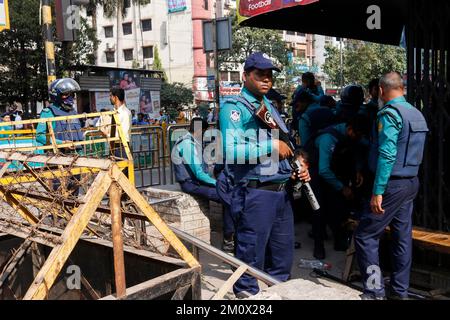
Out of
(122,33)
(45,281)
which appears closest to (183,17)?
(122,33)

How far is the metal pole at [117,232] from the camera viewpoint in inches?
84.2

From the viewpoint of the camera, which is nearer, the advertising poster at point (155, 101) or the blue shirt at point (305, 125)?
the blue shirt at point (305, 125)

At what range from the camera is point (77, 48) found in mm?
28250

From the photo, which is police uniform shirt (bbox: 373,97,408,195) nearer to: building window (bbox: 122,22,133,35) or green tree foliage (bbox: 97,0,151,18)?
green tree foliage (bbox: 97,0,151,18)

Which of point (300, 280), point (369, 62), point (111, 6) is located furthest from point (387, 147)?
point (111, 6)

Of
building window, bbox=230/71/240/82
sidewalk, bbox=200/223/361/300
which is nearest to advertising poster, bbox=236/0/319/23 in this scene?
sidewalk, bbox=200/223/361/300

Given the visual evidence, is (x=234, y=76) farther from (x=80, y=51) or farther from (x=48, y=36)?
(x=48, y=36)

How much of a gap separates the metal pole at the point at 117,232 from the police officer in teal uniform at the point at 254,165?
1.13m

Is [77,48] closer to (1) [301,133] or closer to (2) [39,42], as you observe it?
(2) [39,42]

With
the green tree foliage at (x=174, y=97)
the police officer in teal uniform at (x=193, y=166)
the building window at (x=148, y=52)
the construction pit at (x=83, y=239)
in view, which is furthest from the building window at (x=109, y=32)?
the construction pit at (x=83, y=239)

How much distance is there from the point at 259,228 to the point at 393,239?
3.68ft

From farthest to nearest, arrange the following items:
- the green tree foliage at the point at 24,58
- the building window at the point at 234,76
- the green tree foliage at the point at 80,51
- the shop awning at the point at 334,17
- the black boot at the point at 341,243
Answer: the building window at the point at 234,76 < the green tree foliage at the point at 80,51 < the green tree foliage at the point at 24,58 < the black boot at the point at 341,243 < the shop awning at the point at 334,17

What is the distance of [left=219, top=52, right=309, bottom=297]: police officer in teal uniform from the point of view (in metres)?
3.15

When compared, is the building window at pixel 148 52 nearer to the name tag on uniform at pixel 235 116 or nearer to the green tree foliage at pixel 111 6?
the green tree foliage at pixel 111 6
